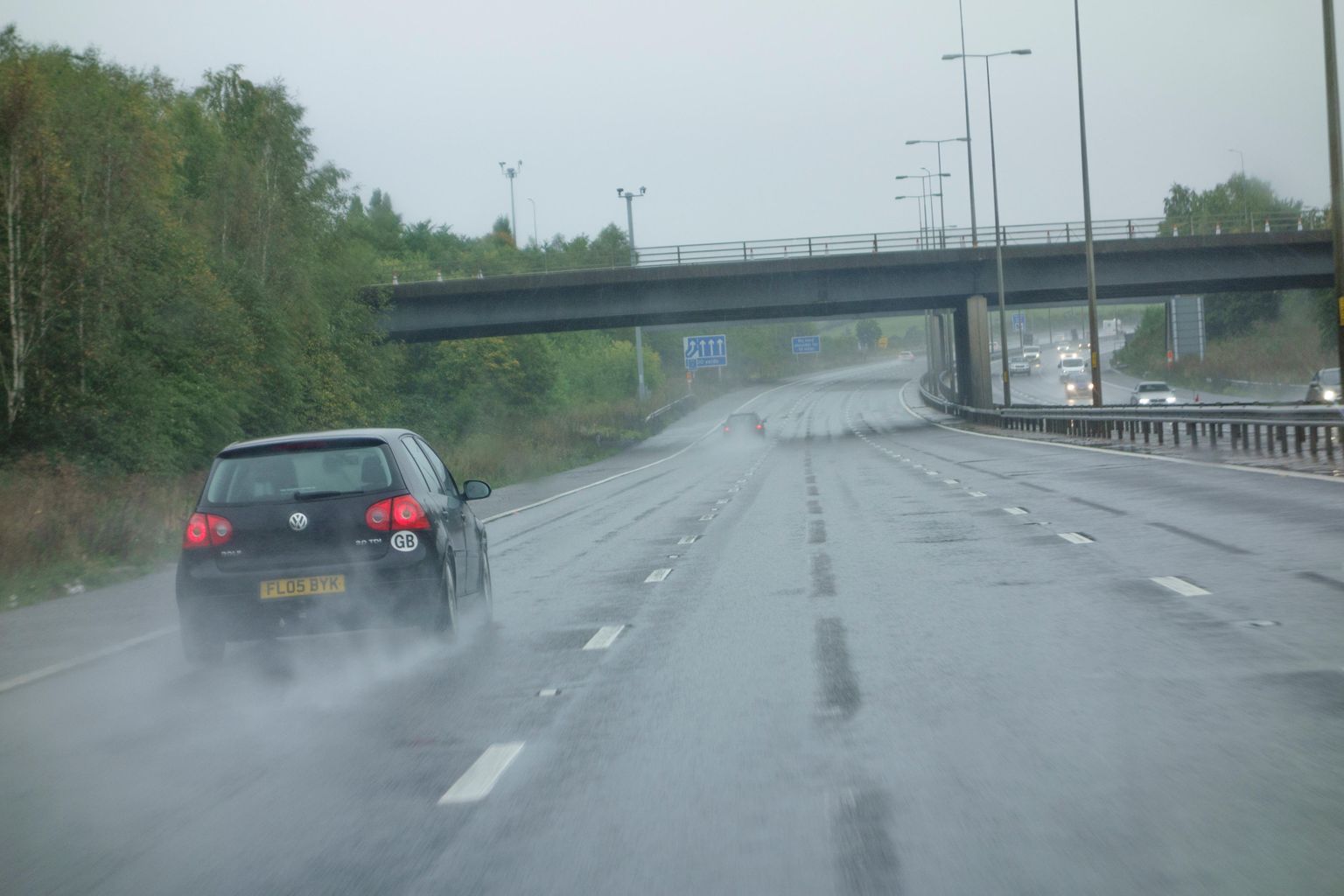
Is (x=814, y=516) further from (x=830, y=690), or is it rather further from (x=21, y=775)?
(x=21, y=775)

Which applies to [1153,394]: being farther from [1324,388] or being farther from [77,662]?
[77,662]

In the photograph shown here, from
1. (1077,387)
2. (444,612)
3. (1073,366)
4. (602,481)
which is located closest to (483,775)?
(444,612)

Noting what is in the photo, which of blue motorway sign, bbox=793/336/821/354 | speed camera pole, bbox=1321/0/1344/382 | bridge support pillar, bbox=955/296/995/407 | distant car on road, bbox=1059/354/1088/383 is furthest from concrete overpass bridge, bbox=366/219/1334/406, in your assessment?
blue motorway sign, bbox=793/336/821/354

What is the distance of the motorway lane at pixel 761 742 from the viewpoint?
5.44m

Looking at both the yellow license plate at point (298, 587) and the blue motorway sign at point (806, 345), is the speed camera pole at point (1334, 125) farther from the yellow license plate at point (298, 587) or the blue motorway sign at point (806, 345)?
the blue motorway sign at point (806, 345)

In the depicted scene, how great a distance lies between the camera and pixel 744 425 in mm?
85062

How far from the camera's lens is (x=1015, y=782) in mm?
6320

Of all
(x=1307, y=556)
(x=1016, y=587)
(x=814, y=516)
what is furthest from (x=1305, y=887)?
(x=814, y=516)

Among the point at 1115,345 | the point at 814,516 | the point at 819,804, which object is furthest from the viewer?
the point at 1115,345

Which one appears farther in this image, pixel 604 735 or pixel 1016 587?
pixel 1016 587

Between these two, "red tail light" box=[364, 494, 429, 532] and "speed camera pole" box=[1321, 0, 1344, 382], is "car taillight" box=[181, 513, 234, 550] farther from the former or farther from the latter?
"speed camera pole" box=[1321, 0, 1344, 382]

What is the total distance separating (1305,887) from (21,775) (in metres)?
5.59

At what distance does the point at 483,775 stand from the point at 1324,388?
155 ft

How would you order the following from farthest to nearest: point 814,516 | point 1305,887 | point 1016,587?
point 814,516, point 1016,587, point 1305,887
